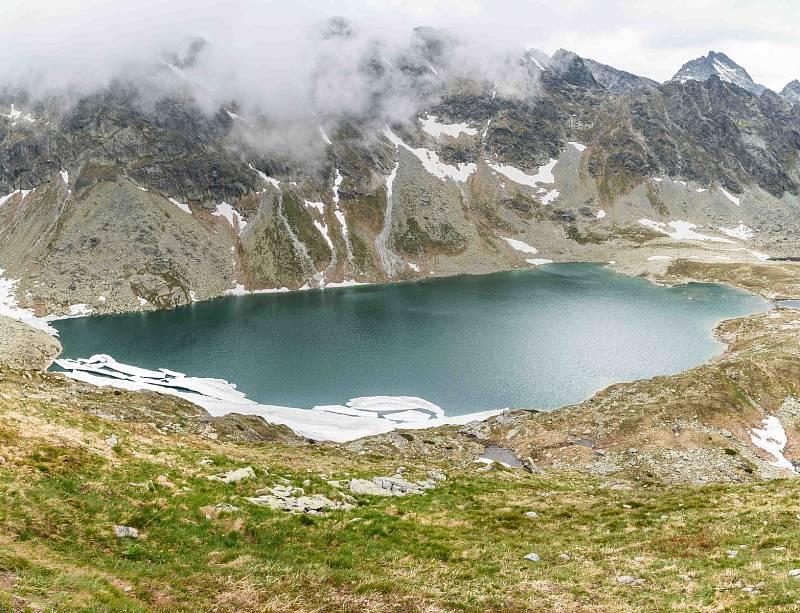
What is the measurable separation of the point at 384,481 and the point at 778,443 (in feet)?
148

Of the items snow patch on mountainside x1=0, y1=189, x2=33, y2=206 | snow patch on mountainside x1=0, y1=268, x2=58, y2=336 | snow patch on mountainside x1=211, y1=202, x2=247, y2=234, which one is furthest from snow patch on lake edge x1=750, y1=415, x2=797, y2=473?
snow patch on mountainside x1=0, y1=189, x2=33, y2=206

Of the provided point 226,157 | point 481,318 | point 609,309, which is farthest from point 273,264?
point 609,309

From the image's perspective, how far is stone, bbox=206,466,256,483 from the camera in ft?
77.3

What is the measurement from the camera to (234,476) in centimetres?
2397

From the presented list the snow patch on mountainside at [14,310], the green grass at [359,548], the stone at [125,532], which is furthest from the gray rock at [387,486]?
the snow patch on mountainside at [14,310]

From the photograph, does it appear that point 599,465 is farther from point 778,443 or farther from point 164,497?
point 164,497

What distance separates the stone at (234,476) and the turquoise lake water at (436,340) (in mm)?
49109

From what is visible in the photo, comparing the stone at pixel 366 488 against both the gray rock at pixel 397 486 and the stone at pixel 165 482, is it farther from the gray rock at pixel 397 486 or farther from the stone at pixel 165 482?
the stone at pixel 165 482

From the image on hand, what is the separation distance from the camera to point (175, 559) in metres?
15.8

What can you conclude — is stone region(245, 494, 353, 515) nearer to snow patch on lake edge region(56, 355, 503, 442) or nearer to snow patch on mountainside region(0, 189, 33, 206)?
snow patch on lake edge region(56, 355, 503, 442)

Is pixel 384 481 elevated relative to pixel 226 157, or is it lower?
lower

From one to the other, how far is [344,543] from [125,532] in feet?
25.0

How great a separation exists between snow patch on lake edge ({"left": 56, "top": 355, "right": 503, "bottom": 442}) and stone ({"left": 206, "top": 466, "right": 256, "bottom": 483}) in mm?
35745

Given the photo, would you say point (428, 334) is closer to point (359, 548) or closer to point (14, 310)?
point (359, 548)
